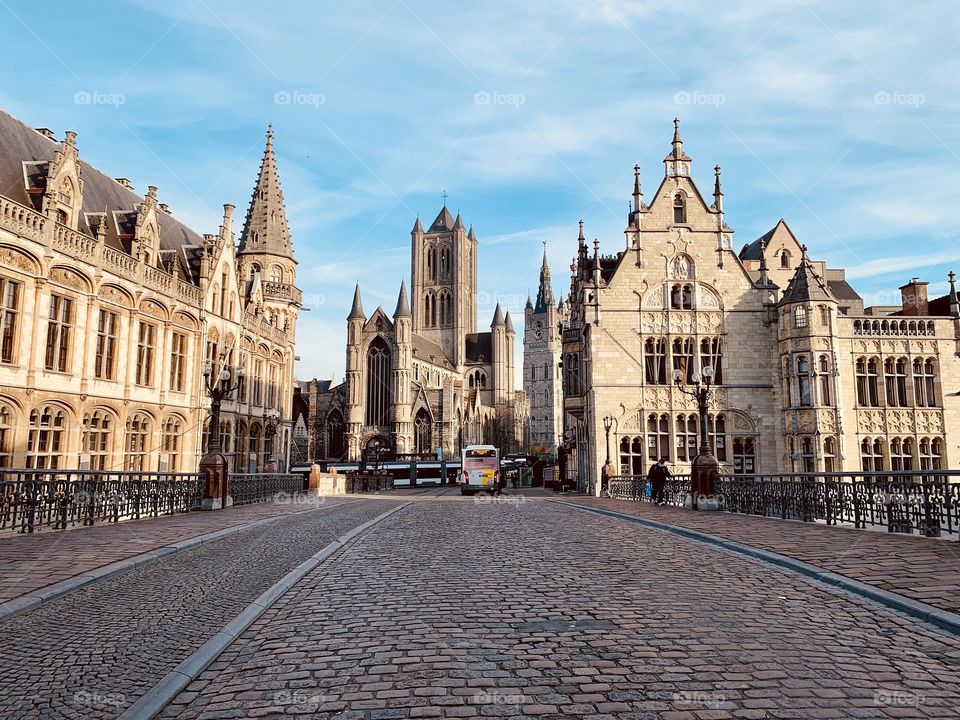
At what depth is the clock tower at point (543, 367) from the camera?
119931 millimetres

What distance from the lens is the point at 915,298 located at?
127 feet

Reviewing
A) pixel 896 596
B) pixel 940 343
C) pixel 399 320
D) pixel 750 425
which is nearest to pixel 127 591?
pixel 896 596

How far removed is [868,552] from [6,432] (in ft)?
74.0

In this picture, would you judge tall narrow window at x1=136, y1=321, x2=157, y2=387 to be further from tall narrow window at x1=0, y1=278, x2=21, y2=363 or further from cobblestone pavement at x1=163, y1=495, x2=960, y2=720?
cobblestone pavement at x1=163, y1=495, x2=960, y2=720

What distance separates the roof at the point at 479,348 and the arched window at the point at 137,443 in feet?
298

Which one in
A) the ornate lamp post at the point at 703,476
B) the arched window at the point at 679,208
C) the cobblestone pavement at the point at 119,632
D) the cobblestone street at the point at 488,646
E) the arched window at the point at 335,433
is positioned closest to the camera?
the cobblestone street at the point at 488,646

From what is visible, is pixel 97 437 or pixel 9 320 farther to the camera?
pixel 97 437

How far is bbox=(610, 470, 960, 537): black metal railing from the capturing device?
1154cm

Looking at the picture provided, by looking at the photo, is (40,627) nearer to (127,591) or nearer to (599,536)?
(127,591)

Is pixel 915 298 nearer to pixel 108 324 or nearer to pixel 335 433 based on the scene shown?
pixel 108 324

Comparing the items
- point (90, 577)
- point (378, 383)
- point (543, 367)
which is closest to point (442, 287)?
point (543, 367)

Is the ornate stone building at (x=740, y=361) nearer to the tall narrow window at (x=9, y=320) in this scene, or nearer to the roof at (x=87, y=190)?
the roof at (x=87, y=190)

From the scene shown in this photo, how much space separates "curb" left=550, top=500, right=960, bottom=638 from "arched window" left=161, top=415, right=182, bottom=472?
23.8 meters

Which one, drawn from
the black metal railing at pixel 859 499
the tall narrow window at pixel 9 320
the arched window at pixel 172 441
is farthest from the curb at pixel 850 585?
the arched window at pixel 172 441
